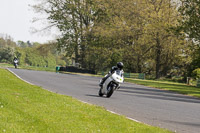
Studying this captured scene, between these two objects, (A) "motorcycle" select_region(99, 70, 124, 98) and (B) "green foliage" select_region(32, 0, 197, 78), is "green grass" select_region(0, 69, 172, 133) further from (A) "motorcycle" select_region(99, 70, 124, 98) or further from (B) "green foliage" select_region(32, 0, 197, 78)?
(B) "green foliage" select_region(32, 0, 197, 78)

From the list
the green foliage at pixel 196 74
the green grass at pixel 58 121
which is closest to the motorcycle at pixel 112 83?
the green grass at pixel 58 121

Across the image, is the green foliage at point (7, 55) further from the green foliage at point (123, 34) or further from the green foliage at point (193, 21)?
the green foliage at point (193, 21)

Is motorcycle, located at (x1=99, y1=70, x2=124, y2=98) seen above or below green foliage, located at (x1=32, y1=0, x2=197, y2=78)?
below

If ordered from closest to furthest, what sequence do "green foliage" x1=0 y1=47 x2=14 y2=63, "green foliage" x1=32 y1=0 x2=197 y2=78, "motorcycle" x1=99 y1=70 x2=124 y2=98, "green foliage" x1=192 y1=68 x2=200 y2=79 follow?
"motorcycle" x1=99 y1=70 x2=124 y2=98 → "green foliage" x1=192 y1=68 x2=200 y2=79 → "green foliage" x1=32 y1=0 x2=197 y2=78 → "green foliage" x1=0 y1=47 x2=14 y2=63

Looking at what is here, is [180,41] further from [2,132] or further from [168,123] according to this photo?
[2,132]

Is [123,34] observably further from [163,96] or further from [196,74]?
[163,96]

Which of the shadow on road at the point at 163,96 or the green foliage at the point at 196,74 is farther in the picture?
the green foliage at the point at 196,74

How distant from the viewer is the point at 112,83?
16.7m

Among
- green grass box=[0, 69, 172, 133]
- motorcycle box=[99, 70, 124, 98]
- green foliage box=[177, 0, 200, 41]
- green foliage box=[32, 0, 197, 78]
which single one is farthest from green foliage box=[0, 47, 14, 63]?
green grass box=[0, 69, 172, 133]

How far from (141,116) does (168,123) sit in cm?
131

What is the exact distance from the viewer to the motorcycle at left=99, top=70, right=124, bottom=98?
16.2m

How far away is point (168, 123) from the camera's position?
1046 cm

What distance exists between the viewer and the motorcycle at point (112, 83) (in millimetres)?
16172

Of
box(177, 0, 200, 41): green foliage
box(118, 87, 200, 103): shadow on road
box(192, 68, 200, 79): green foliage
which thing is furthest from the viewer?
box(192, 68, 200, 79): green foliage
